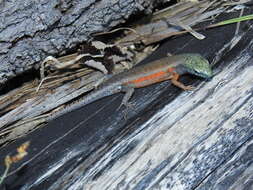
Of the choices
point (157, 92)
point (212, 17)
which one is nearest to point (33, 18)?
point (157, 92)

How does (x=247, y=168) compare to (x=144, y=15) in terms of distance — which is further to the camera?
(x=144, y=15)

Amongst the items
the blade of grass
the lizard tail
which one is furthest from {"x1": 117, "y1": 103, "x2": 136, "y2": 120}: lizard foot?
the blade of grass

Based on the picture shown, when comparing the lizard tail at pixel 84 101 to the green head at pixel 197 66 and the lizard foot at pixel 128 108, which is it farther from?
the green head at pixel 197 66

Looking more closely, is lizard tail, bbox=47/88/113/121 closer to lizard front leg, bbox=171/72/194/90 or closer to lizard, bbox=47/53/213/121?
lizard, bbox=47/53/213/121

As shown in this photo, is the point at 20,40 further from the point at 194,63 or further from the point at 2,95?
the point at 194,63

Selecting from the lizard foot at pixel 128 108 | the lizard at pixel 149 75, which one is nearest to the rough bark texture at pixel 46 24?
the lizard at pixel 149 75

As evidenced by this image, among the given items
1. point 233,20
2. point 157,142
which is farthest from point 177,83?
point 233,20

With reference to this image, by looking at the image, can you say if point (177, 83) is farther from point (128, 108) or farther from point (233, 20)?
point (233, 20)
